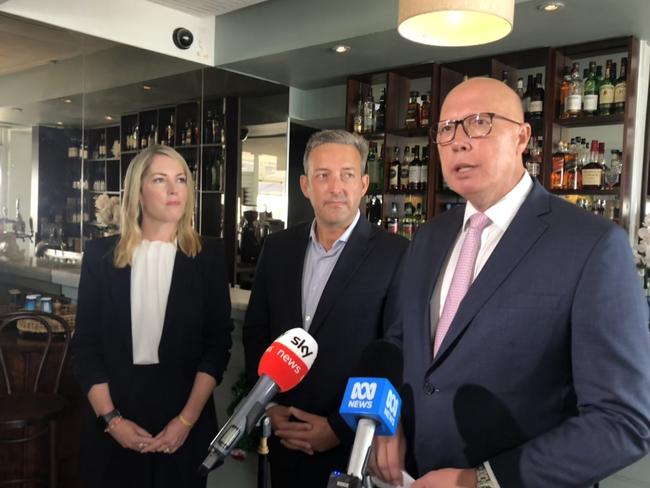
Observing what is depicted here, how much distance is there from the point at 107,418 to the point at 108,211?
2062 mm

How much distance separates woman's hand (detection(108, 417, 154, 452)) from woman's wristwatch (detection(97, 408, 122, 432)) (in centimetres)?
1

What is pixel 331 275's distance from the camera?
1.69 m

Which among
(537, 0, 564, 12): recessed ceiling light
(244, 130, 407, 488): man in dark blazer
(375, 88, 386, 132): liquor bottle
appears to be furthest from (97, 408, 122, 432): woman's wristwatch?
(375, 88, 386, 132): liquor bottle

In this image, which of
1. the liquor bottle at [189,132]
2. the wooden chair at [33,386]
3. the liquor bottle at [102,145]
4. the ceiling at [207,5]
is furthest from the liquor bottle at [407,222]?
the wooden chair at [33,386]

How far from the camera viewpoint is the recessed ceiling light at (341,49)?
367cm

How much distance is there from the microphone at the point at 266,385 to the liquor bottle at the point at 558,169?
9.86ft

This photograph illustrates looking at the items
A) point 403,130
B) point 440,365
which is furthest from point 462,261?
point 403,130

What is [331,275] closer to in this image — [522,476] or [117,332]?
[117,332]

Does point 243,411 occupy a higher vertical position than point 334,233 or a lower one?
lower

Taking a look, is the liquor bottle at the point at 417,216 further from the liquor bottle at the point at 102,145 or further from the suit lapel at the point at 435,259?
the suit lapel at the point at 435,259

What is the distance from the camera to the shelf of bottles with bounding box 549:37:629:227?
3.45m

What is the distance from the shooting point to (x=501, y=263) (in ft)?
3.55

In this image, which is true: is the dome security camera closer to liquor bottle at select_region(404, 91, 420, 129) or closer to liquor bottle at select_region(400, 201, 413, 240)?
liquor bottle at select_region(404, 91, 420, 129)

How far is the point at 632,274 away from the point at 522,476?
0.38 m
